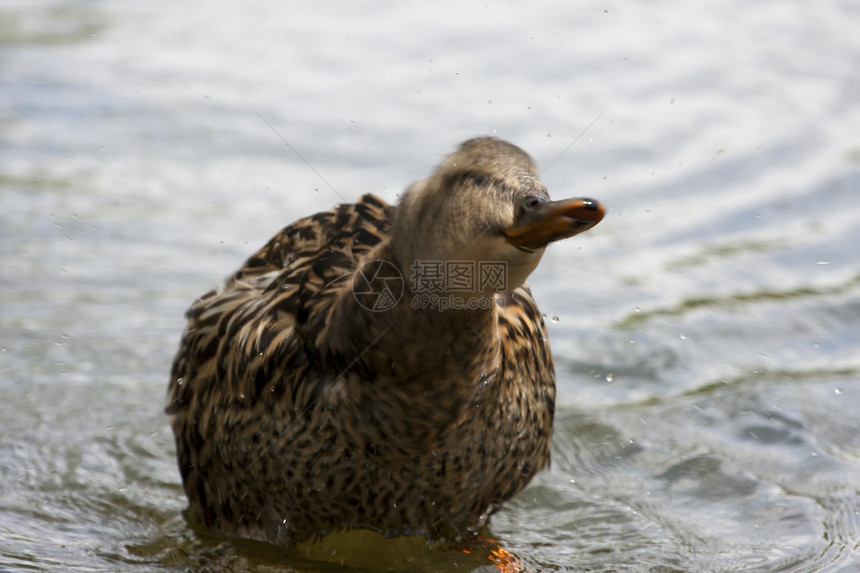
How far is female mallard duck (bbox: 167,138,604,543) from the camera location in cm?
359

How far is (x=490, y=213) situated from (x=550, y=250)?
5163mm

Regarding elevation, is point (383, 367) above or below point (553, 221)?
below

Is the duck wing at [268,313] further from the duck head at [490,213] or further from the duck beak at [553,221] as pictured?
the duck beak at [553,221]

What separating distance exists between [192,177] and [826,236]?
4.86 metres

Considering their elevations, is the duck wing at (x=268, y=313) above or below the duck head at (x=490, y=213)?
below

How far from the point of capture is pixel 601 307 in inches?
Answer: 305

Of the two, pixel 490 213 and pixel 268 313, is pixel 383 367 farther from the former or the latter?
pixel 490 213

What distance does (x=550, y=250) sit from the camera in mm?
8570

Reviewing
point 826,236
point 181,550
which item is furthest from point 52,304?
point 826,236

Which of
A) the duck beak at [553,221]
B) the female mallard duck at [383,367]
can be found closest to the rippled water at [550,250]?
the female mallard duck at [383,367]

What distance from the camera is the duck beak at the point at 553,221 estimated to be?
3234 millimetres

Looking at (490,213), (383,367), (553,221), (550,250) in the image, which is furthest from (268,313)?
(550,250)

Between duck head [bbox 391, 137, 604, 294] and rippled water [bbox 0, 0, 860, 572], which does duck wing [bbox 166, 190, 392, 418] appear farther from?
duck head [bbox 391, 137, 604, 294]

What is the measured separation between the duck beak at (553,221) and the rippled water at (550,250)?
1.02 m
